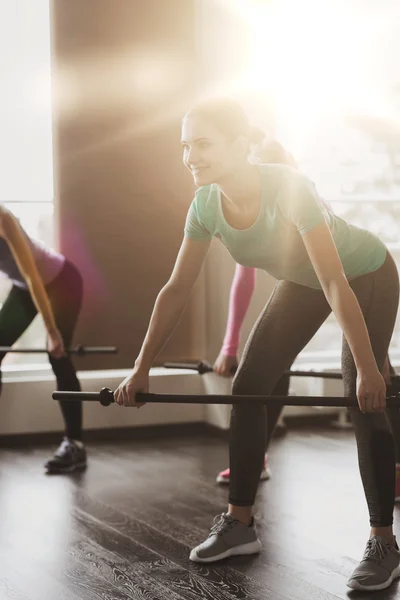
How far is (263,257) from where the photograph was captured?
226 centimetres

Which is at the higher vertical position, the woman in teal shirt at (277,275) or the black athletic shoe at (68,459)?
the woman in teal shirt at (277,275)

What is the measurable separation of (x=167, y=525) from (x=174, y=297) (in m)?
0.94

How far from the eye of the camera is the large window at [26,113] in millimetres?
4375

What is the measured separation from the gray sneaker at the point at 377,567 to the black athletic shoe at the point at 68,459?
177cm

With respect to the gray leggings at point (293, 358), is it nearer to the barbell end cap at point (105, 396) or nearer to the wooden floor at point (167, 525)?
the wooden floor at point (167, 525)

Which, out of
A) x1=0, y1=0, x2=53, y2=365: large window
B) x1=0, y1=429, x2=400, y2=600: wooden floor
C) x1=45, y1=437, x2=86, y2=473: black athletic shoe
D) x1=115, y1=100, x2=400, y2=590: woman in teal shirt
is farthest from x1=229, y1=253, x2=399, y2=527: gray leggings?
x1=0, y1=0, x2=53, y2=365: large window

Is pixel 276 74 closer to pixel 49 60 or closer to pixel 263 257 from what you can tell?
pixel 49 60

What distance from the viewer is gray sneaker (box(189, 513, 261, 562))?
2.44 meters

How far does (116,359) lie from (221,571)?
92.4 inches

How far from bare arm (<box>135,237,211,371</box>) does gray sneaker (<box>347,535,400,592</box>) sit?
2.43 feet

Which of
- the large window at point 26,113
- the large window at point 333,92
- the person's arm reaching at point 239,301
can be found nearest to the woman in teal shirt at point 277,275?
the person's arm reaching at point 239,301

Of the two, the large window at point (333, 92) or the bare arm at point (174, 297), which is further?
the large window at point (333, 92)

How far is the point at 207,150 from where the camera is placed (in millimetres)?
2143

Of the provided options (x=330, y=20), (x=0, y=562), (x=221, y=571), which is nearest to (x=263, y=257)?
(x=221, y=571)
